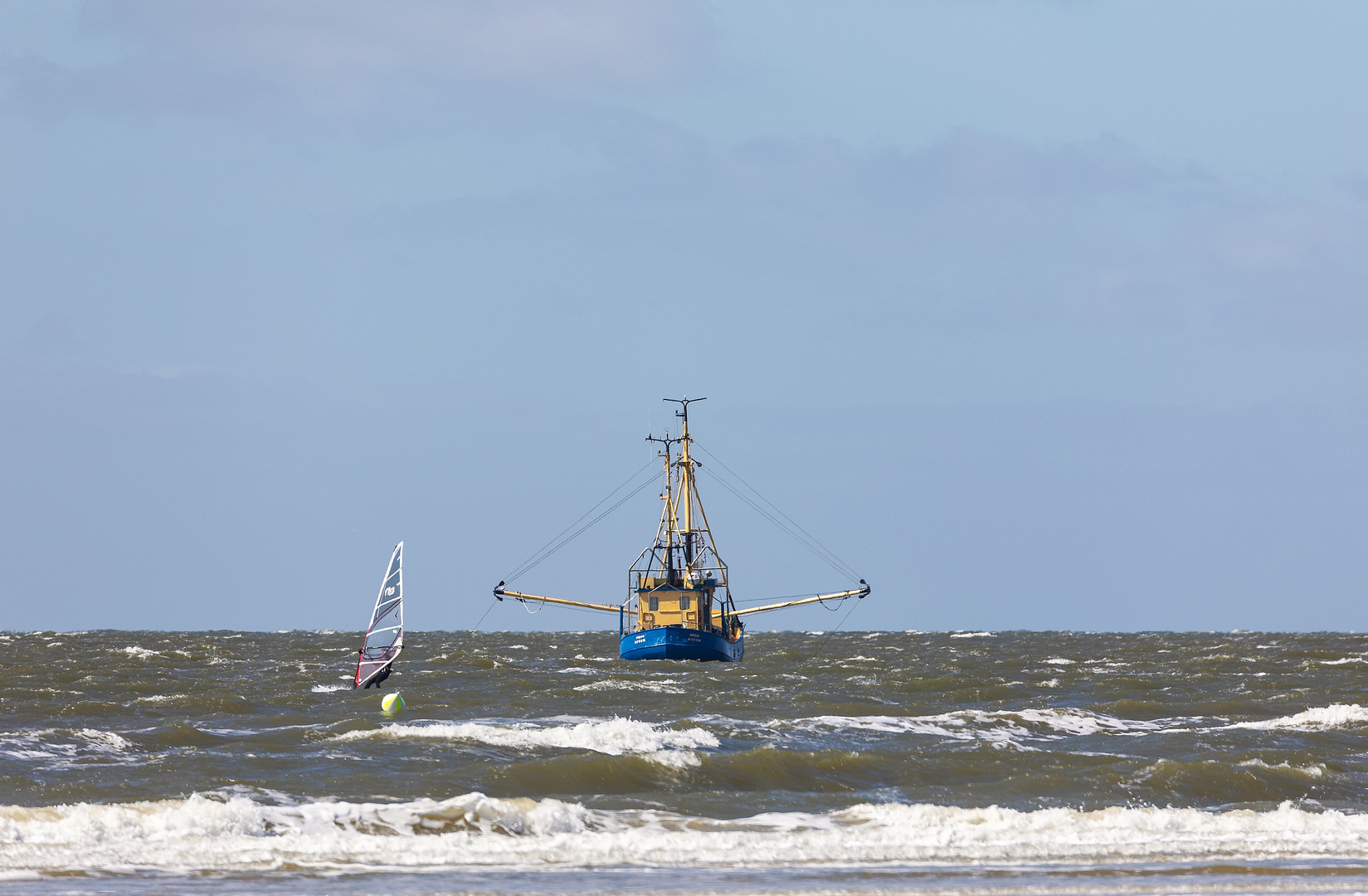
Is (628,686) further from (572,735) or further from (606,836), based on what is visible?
(606,836)

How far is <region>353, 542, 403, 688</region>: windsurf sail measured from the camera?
42812mm

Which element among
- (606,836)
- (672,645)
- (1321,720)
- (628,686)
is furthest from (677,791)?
(672,645)

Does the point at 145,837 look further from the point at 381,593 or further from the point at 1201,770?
the point at 381,593

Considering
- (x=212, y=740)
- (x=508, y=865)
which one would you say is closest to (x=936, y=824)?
(x=508, y=865)

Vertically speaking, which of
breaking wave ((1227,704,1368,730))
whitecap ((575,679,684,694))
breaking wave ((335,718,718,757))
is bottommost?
breaking wave ((1227,704,1368,730))

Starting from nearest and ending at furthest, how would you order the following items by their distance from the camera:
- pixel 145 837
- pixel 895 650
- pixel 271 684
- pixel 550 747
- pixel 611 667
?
pixel 145 837 → pixel 550 747 → pixel 271 684 → pixel 611 667 → pixel 895 650

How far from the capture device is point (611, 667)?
62500 millimetres

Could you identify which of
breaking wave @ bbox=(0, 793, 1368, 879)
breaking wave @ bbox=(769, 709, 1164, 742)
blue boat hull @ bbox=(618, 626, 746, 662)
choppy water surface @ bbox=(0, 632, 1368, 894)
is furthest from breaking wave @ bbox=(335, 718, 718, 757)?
blue boat hull @ bbox=(618, 626, 746, 662)

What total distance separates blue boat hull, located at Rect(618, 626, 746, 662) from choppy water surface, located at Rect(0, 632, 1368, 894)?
94.7ft

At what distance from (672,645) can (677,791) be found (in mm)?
48958

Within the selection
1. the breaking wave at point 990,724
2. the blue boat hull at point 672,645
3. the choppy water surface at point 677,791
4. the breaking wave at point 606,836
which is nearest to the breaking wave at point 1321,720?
the choppy water surface at point 677,791

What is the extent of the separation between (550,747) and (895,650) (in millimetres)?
66316

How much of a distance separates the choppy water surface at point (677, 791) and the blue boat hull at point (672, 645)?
28.9 meters

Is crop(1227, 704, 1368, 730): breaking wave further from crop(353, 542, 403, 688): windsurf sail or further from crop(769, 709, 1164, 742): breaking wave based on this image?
crop(353, 542, 403, 688): windsurf sail
